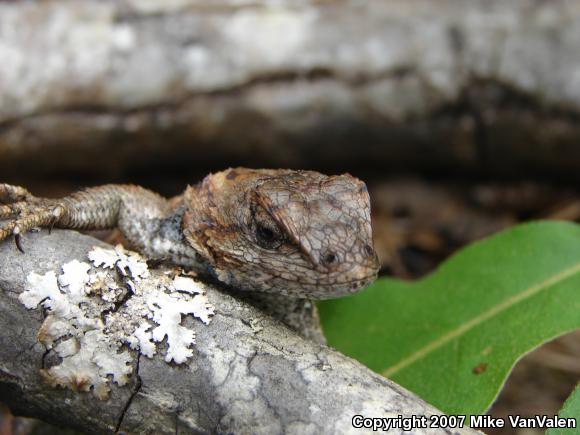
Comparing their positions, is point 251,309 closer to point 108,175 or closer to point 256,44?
point 256,44

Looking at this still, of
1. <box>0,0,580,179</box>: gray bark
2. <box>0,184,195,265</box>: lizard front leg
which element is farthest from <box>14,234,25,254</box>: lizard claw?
<box>0,0,580,179</box>: gray bark

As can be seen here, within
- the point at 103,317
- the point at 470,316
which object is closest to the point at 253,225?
the point at 103,317

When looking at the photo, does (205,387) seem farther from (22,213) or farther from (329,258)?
(22,213)

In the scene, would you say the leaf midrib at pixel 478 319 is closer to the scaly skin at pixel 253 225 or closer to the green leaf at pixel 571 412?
the green leaf at pixel 571 412

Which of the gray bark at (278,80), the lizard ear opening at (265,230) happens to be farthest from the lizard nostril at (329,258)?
the gray bark at (278,80)

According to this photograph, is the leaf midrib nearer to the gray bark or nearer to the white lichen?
the white lichen

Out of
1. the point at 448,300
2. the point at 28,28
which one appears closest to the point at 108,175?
the point at 28,28

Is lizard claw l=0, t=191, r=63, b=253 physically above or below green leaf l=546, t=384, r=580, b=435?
above
